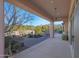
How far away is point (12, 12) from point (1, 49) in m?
3.24

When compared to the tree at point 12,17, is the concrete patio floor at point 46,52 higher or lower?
lower

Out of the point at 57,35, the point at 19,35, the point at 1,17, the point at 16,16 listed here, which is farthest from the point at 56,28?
the point at 1,17

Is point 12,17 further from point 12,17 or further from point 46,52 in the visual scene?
point 46,52

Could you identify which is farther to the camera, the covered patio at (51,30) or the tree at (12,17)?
the tree at (12,17)

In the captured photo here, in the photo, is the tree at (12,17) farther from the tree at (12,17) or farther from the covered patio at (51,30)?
the covered patio at (51,30)

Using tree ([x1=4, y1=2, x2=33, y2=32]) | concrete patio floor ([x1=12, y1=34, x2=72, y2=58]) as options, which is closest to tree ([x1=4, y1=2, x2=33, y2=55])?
tree ([x1=4, y1=2, x2=33, y2=32])

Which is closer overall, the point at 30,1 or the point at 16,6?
the point at 16,6

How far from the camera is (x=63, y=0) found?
24.7ft

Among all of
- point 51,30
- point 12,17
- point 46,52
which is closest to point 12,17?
point 12,17

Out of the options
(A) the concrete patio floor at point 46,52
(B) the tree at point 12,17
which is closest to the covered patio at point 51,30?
(A) the concrete patio floor at point 46,52

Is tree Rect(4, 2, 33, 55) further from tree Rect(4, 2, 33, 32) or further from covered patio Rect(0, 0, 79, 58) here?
covered patio Rect(0, 0, 79, 58)

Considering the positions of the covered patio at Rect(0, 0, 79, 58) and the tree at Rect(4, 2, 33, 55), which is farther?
the tree at Rect(4, 2, 33, 55)

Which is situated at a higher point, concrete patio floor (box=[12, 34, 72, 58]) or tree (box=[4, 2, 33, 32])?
tree (box=[4, 2, 33, 32])

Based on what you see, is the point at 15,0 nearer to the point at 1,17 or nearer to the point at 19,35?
the point at 19,35
